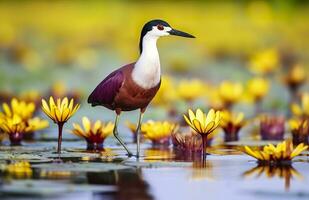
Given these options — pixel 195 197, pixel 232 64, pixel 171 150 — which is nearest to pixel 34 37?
pixel 232 64

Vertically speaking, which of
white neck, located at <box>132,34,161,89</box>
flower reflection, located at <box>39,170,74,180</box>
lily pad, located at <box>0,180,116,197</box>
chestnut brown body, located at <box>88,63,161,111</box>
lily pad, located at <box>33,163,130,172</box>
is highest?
white neck, located at <box>132,34,161,89</box>

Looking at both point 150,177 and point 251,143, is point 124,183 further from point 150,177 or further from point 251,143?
point 251,143

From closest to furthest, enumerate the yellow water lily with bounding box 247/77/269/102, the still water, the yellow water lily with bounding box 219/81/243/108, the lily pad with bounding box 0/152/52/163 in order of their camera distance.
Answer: the still water, the lily pad with bounding box 0/152/52/163, the yellow water lily with bounding box 219/81/243/108, the yellow water lily with bounding box 247/77/269/102

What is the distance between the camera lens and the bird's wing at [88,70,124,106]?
9.88 m

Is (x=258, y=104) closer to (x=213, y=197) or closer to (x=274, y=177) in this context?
(x=274, y=177)

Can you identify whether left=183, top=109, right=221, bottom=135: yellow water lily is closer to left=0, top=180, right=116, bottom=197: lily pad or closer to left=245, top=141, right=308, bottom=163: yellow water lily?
left=245, top=141, right=308, bottom=163: yellow water lily

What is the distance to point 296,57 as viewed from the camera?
67.2 feet

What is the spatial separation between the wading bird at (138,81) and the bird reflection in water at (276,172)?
4.69 ft

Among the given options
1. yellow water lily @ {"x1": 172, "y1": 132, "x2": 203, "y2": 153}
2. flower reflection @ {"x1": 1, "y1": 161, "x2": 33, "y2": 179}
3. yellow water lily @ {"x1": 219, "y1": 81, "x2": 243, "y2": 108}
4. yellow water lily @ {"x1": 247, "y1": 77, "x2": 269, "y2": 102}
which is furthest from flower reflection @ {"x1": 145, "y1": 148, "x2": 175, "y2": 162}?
yellow water lily @ {"x1": 247, "y1": 77, "x2": 269, "y2": 102}

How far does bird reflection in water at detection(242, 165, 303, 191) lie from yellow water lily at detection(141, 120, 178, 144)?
1974mm

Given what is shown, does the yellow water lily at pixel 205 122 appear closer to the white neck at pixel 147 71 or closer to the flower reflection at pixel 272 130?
the white neck at pixel 147 71

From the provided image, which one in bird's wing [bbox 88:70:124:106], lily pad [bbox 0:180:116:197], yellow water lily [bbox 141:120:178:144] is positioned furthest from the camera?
yellow water lily [bbox 141:120:178:144]

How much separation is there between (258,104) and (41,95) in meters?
2.93

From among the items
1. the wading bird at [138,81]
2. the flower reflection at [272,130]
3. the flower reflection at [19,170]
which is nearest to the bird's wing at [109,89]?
the wading bird at [138,81]
